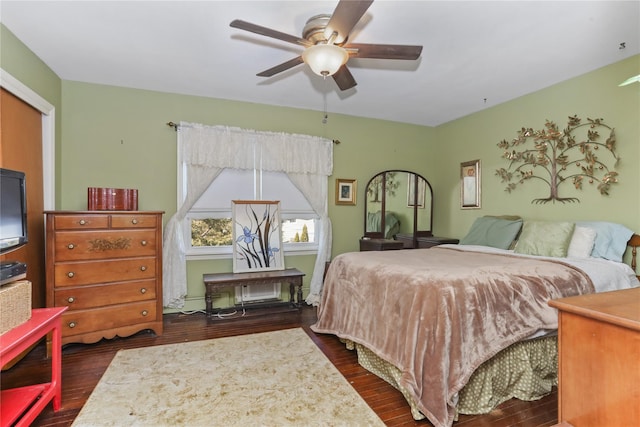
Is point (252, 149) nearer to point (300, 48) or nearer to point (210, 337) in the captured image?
point (300, 48)

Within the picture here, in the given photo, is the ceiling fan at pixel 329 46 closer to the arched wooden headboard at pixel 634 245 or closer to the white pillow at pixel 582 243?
the white pillow at pixel 582 243

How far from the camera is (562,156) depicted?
317 cm

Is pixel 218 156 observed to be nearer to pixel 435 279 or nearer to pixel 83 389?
pixel 83 389

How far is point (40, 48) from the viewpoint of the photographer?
8.50ft

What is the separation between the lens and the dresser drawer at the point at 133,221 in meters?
2.79

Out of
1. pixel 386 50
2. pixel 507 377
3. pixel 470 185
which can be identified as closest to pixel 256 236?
pixel 386 50

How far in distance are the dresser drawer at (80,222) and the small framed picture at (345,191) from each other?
8.84 ft

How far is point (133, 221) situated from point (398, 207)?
3.35m

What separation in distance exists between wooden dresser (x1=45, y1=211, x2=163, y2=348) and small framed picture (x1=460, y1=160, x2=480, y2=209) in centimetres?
388

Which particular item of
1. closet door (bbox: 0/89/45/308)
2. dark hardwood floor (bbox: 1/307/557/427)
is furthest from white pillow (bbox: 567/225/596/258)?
closet door (bbox: 0/89/45/308)

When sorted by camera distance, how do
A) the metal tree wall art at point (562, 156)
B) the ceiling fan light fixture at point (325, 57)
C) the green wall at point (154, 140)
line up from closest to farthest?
the ceiling fan light fixture at point (325, 57) < the metal tree wall art at point (562, 156) < the green wall at point (154, 140)

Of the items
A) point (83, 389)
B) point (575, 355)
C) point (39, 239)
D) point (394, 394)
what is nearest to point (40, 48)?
point (39, 239)

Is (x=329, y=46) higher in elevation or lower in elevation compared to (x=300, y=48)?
lower

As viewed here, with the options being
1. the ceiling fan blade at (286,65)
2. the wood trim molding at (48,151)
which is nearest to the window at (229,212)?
the wood trim molding at (48,151)
